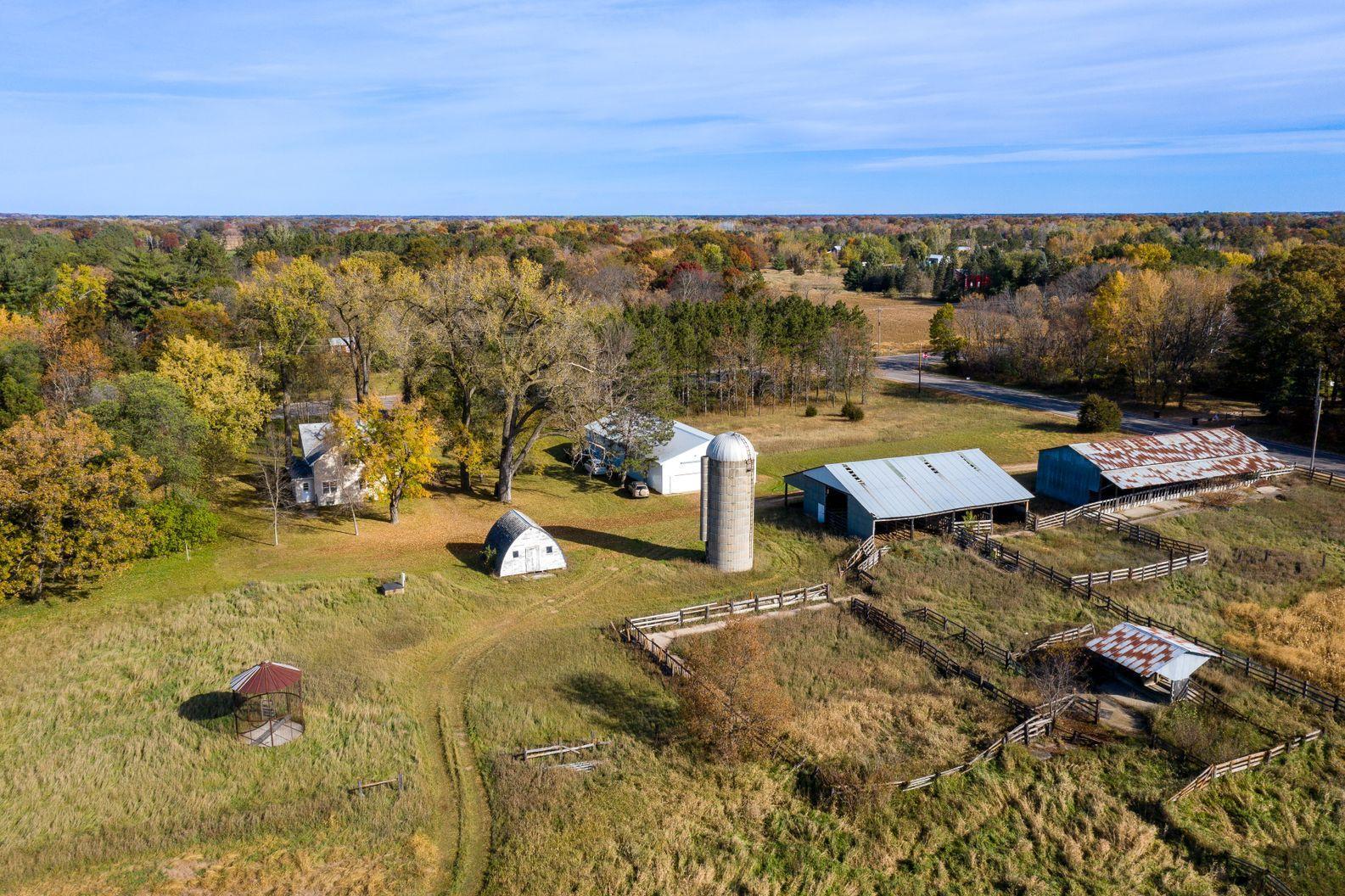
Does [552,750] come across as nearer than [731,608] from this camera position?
Yes

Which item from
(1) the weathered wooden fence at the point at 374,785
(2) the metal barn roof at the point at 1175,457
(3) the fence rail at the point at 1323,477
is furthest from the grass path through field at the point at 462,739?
(3) the fence rail at the point at 1323,477

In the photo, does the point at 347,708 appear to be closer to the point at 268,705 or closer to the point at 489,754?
the point at 268,705

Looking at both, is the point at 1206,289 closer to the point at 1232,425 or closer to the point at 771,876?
the point at 1232,425

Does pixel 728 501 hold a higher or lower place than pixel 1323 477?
higher

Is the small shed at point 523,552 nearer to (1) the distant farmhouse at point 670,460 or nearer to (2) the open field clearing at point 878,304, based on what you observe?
(1) the distant farmhouse at point 670,460

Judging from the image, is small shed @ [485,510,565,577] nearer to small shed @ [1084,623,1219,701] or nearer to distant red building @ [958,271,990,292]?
small shed @ [1084,623,1219,701]

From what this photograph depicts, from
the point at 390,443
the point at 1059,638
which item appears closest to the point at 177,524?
the point at 390,443

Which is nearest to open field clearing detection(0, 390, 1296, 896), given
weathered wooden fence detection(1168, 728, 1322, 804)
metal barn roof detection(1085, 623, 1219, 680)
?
weathered wooden fence detection(1168, 728, 1322, 804)
